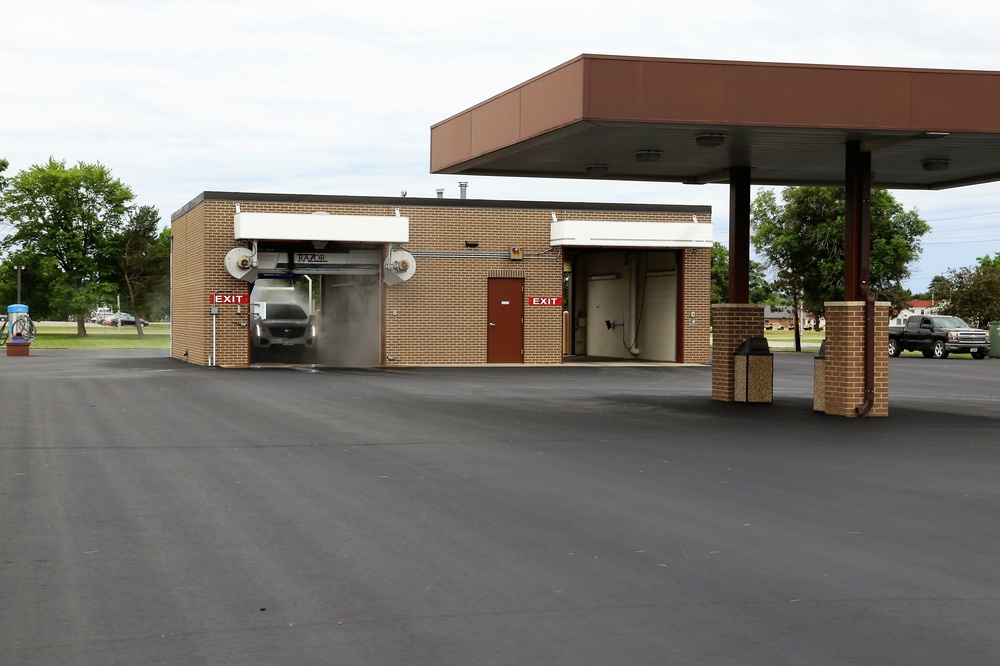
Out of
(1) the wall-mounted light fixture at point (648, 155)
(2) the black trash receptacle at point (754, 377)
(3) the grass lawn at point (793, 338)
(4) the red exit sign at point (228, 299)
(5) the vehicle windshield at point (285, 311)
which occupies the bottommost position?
(3) the grass lawn at point (793, 338)

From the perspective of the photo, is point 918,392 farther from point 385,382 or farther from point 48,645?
point 48,645

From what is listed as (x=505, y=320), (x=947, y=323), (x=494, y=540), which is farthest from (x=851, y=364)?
(x=947, y=323)

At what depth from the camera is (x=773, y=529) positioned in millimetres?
8266

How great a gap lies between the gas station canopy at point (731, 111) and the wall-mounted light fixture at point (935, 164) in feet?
2.86

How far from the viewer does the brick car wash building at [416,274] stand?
30.9 m

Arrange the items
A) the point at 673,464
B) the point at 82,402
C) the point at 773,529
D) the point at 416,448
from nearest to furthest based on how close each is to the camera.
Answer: the point at 773,529
the point at 673,464
the point at 416,448
the point at 82,402

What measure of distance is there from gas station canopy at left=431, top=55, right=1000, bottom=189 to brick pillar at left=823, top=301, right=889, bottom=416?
8.43ft

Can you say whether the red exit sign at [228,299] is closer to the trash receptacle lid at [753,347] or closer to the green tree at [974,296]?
the trash receptacle lid at [753,347]

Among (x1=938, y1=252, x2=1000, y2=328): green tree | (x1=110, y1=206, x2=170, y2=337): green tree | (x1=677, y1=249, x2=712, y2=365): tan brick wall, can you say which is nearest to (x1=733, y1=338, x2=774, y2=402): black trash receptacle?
(x1=677, y1=249, x2=712, y2=365): tan brick wall

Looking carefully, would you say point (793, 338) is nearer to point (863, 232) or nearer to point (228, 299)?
point (228, 299)

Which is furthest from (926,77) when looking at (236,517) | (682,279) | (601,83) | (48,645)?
(682,279)

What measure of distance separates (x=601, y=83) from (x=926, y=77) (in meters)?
4.56

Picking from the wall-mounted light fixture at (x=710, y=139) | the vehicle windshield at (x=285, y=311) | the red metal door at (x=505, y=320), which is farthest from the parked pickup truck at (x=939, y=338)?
the wall-mounted light fixture at (x=710, y=139)

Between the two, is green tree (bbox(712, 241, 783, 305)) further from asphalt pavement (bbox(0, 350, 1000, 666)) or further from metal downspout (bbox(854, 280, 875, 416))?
asphalt pavement (bbox(0, 350, 1000, 666))
